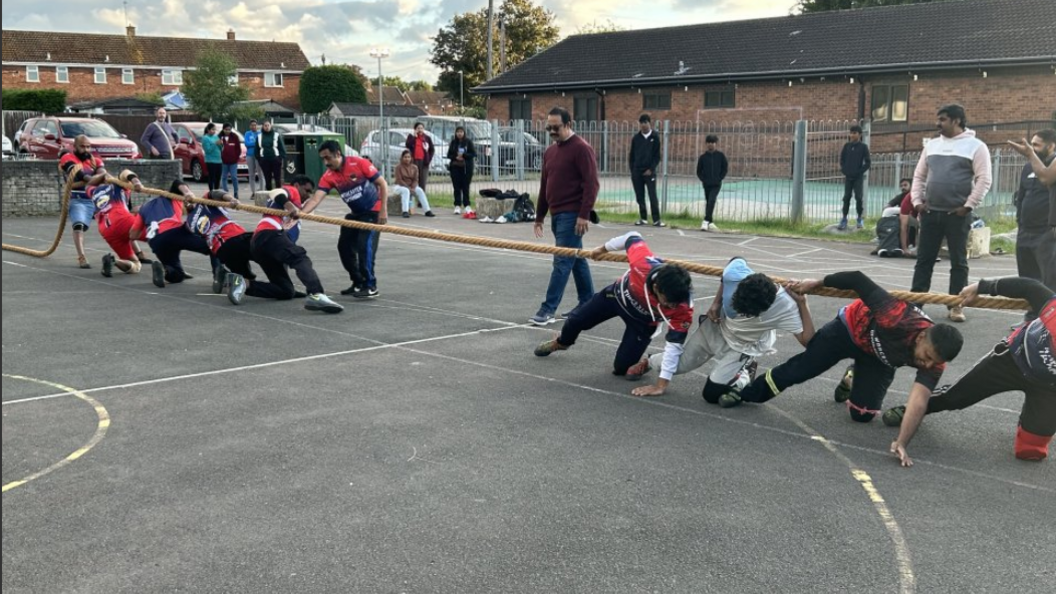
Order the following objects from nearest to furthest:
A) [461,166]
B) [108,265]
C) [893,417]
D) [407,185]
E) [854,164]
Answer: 1. [893,417]
2. [108,265]
3. [854,164]
4. [407,185]
5. [461,166]

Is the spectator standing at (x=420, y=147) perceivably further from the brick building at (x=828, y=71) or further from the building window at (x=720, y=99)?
the building window at (x=720, y=99)

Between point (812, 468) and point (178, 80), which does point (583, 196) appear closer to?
point (812, 468)

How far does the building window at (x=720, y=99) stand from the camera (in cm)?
3434

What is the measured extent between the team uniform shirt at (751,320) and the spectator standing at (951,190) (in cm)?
337

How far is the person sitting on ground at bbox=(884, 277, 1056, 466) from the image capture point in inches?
219

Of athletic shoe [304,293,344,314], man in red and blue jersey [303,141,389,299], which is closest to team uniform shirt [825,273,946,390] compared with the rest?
→ athletic shoe [304,293,344,314]

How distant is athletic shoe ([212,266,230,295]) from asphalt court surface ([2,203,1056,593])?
1967 mm

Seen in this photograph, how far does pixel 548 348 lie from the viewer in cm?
816

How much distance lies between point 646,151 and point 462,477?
14118mm

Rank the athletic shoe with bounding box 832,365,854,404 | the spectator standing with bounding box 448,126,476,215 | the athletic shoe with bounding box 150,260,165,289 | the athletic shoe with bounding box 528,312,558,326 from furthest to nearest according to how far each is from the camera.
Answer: the spectator standing with bounding box 448,126,476,215
the athletic shoe with bounding box 150,260,165,289
the athletic shoe with bounding box 528,312,558,326
the athletic shoe with bounding box 832,365,854,404

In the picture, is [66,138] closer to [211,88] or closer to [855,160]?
[855,160]

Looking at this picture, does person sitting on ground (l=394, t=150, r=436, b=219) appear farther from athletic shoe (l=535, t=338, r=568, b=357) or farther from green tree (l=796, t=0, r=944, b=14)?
green tree (l=796, t=0, r=944, b=14)

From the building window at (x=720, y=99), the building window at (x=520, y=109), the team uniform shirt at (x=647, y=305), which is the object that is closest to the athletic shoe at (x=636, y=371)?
the team uniform shirt at (x=647, y=305)

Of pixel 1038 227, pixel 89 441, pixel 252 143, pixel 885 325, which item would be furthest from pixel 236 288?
pixel 252 143
